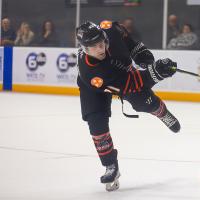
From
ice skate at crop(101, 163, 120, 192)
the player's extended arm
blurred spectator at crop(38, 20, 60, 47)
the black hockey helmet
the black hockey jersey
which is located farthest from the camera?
blurred spectator at crop(38, 20, 60, 47)

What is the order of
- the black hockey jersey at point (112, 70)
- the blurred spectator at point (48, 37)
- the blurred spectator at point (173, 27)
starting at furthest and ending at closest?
the blurred spectator at point (48, 37)
the blurred spectator at point (173, 27)
the black hockey jersey at point (112, 70)

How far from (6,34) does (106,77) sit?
8338 mm

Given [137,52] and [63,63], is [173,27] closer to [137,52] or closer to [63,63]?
[63,63]

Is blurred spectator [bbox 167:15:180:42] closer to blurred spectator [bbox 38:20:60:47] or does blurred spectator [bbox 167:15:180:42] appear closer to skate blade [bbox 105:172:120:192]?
blurred spectator [bbox 38:20:60:47]

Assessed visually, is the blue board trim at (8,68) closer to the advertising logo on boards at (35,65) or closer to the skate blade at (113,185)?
the advertising logo on boards at (35,65)

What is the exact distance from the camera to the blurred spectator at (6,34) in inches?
453

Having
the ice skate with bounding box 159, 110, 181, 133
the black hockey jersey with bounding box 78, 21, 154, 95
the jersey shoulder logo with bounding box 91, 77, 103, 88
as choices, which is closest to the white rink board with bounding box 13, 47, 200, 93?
the ice skate with bounding box 159, 110, 181, 133

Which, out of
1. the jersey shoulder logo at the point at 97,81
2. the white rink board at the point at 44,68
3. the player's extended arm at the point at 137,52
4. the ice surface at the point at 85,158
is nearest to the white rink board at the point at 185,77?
the white rink board at the point at 44,68

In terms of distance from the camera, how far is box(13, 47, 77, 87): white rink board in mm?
10758

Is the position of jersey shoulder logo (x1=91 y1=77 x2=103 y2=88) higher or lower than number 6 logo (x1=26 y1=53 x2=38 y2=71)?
higher

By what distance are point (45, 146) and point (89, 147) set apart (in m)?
0.35

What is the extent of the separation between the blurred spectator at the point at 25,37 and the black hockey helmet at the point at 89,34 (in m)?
8.03

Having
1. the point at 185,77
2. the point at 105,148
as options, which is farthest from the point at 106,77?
the point at 185,77

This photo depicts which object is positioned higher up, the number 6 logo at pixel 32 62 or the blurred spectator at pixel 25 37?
the blurred spectator at pixel 25 37
